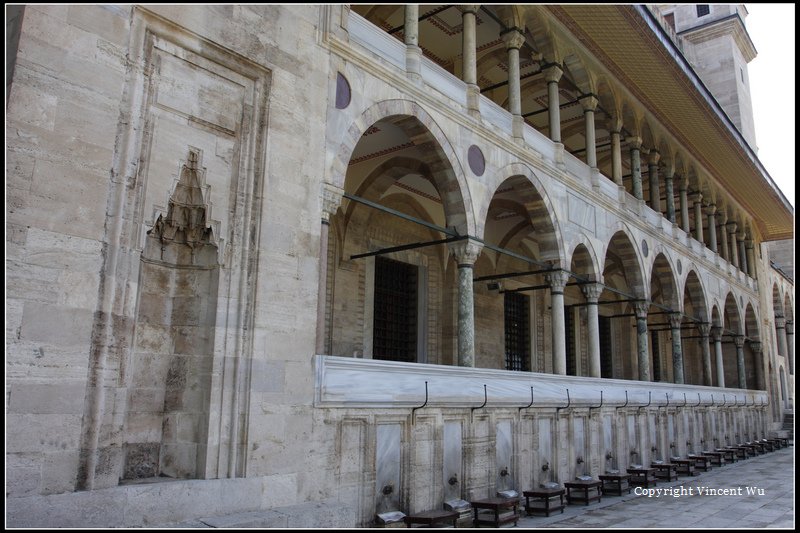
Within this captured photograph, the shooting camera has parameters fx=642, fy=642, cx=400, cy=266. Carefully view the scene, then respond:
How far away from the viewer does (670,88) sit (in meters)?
15.9

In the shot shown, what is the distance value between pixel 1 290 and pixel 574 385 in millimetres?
8920

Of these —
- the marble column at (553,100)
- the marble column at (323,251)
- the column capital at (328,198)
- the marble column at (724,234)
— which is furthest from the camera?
the marble column at (724,234)

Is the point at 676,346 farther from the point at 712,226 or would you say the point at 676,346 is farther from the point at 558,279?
the point at 558,279

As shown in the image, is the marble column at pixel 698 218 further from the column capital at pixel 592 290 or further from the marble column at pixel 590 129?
the column capital at pixel 592 290

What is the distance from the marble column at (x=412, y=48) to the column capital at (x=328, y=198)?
2.66 metres

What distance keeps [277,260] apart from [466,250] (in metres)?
3.78

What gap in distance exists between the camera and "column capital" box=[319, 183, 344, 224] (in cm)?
737

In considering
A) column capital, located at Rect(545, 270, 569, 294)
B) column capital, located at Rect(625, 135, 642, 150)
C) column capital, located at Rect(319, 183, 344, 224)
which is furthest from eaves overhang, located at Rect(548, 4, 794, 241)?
column capital, located at Rect(319, 183, 344, 224)

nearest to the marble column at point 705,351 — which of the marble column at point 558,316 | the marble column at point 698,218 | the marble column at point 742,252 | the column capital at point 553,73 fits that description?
the marble column at point 698,218

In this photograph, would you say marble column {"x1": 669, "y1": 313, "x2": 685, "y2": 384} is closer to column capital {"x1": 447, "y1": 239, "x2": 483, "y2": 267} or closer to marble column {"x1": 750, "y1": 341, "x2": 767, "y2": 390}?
marble column {"x1": 750, "y1": 341, "x2": 767, "y2": 390}

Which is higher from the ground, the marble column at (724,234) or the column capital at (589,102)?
the column capital at (589,102)

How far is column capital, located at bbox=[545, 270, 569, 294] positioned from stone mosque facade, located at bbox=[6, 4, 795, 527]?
6cm

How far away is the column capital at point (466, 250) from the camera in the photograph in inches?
382

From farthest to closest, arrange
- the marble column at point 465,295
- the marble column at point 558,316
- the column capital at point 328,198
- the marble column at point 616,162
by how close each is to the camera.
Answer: the marble column at point 616,162 < the marble column at point 558,316 < the marble column at point 465,295 < the column capital at point 328,198
